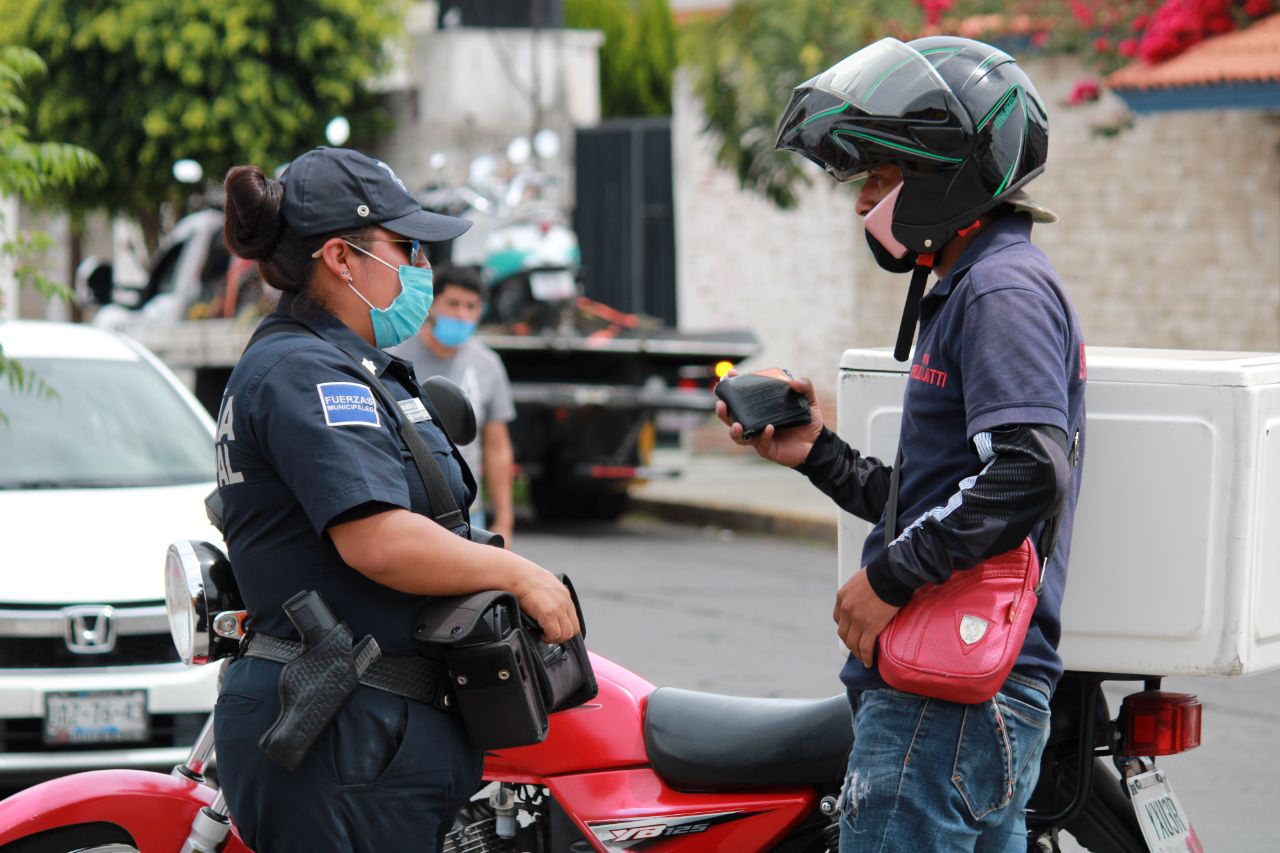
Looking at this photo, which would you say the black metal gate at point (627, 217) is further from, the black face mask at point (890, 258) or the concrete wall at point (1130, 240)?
the black face mask at point (890, 258)

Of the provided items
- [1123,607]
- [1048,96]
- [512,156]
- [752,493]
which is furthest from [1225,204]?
[1123,607]

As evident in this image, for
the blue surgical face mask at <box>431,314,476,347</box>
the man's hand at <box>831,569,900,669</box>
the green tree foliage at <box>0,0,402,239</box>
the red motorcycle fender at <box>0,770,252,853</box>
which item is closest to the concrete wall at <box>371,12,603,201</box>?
the green tree foliage at <box>0,0,402,239</box>

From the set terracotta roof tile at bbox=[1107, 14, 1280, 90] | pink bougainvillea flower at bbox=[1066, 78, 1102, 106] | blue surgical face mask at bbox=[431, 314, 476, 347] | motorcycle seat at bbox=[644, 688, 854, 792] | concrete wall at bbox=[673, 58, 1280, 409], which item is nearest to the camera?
motorcycle seat at bbox=[644, 688, 854, 792]

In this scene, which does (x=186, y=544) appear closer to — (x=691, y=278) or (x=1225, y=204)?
(x=1225, y=204)

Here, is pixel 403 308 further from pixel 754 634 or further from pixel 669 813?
pixel 754 634

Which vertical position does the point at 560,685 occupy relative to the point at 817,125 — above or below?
below

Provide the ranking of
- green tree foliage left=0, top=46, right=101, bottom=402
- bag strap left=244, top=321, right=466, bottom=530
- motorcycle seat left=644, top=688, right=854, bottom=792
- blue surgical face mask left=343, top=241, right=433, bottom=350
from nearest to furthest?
bag strap left=244, top=321, right=466, bottom=530, blue surgical face mask left=343, top=241, right=433, bottom=350, motorcycle seat left=644, top=688, right=854, bottom=792, green tree foliage left=0, top=46, right=101, bottom=402

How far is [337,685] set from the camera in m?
2.70

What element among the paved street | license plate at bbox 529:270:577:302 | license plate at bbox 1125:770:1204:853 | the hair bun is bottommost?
the paved street

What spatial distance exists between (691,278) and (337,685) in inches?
623

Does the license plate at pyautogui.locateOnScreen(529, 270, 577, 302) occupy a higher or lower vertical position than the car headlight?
A: lower

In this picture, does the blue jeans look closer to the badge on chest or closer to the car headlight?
the badge on chest

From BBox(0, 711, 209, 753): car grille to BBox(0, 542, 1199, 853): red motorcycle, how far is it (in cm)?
199

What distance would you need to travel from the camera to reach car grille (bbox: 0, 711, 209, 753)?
524cm
